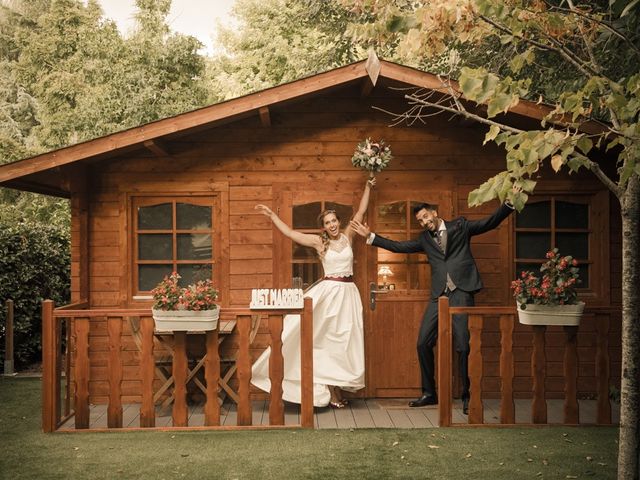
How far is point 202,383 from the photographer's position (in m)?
6.89

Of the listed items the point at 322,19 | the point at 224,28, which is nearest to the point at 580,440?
the point at 322,19

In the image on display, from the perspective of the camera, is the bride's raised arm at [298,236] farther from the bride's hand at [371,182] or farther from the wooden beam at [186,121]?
the wooden beam at [186,121]

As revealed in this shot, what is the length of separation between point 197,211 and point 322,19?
1032 centimetres

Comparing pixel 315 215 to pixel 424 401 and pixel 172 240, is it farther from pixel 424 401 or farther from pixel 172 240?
pixel 424 401

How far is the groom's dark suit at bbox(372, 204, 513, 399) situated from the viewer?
663 centimetres

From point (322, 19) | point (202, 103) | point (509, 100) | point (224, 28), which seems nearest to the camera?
point (509, 100)

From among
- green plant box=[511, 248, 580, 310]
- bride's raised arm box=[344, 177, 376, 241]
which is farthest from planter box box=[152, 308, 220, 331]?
green plant box=[511, 248, 580, 310]

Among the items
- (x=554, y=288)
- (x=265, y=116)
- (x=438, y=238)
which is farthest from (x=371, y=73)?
(x=554, y=288)

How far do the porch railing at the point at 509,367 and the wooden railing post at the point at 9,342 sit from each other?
5.96m

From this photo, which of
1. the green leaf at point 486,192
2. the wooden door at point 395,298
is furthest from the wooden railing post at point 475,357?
the green leaf at point 486,192

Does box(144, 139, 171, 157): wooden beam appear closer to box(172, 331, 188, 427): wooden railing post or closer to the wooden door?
box(172, 331, 188, 427): wooden railing post

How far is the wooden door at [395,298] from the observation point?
7262 millimetres

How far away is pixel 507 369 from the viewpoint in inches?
234

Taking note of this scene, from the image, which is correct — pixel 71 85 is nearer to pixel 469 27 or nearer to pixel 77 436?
pixel 77 436
